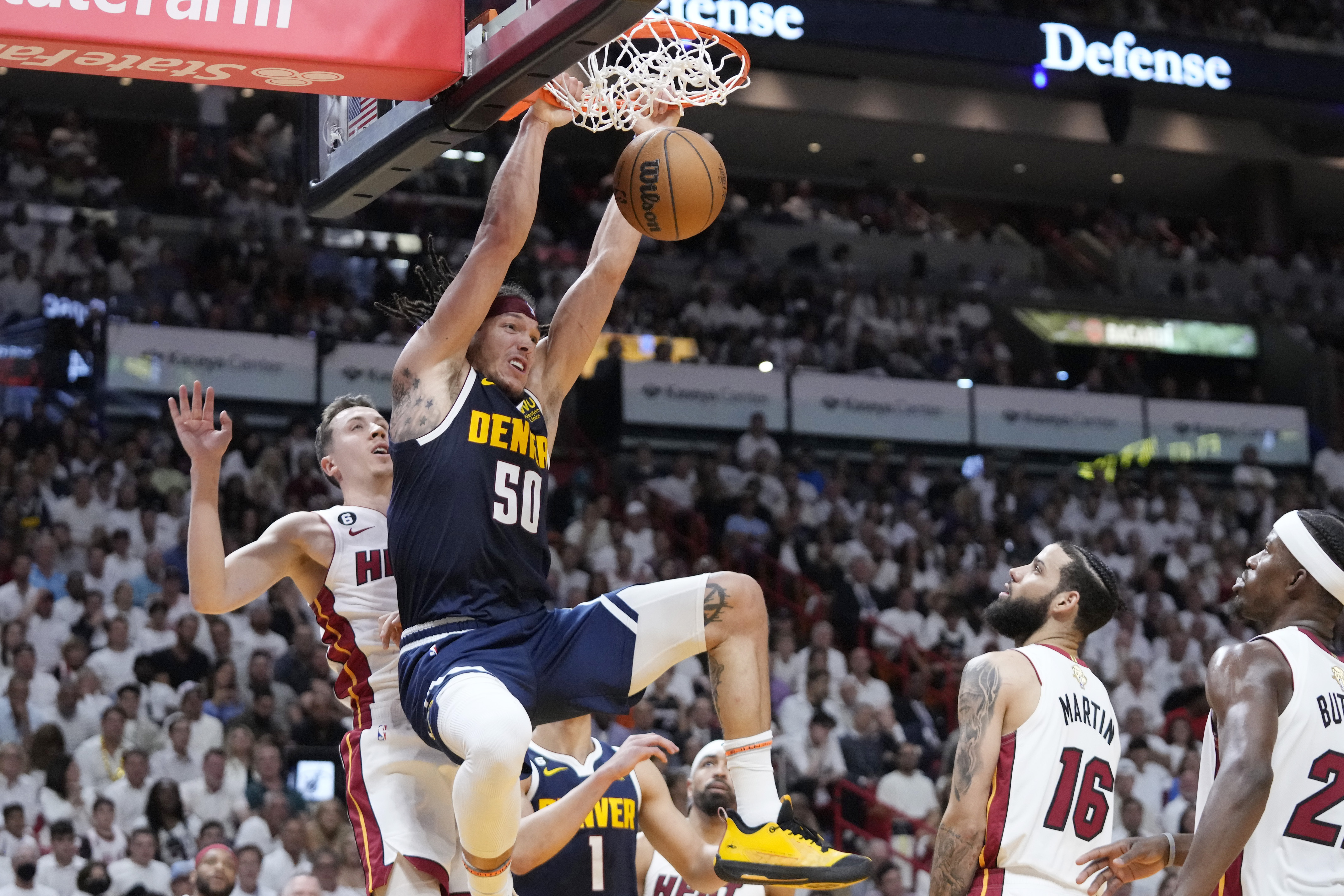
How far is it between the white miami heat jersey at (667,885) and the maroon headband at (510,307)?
8.91 feet

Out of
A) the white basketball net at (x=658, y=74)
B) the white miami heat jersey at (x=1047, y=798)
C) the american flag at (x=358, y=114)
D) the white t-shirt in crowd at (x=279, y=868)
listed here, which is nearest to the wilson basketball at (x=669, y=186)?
the white basketball net at (x=658, y=74)

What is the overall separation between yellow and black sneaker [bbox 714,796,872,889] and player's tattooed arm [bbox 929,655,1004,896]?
598 millimetres

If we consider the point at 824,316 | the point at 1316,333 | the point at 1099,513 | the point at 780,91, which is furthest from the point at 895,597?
the point at 1316,333

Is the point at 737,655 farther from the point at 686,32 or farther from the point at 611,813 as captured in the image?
the point at 686,32

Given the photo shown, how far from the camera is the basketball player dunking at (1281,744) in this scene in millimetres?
4395

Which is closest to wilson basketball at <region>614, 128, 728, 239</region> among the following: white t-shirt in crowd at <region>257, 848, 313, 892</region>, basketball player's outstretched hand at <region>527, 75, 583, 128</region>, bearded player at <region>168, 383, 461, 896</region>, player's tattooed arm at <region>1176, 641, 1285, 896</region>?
basketball player's outstretched hand at <region>527, 75, 583, 128</region>

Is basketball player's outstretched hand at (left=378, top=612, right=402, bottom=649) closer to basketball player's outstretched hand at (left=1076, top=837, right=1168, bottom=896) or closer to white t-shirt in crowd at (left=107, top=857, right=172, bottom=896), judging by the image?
basketball player's outstretched hand at (left=1076, top=837, right=1168, bottom=896)

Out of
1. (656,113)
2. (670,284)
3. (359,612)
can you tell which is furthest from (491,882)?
(670,284)

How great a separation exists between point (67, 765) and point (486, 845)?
7.02 meters

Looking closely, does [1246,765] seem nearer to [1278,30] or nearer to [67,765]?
[67,765]

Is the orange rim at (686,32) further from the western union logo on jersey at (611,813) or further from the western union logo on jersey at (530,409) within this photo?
the western union logo on jersey at (611,813)

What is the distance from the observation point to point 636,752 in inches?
193

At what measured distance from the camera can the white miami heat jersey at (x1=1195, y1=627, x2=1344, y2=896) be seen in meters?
4.60

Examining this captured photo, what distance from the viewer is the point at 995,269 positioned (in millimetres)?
22891
